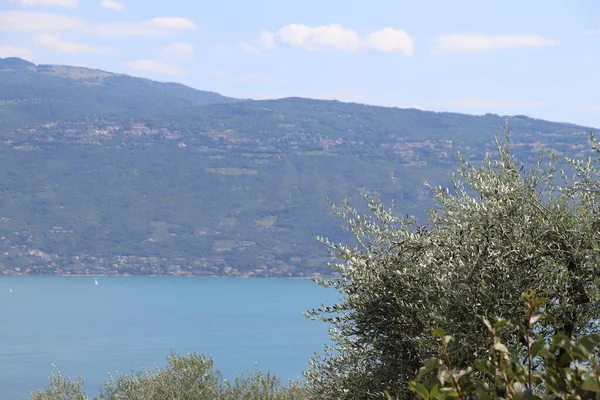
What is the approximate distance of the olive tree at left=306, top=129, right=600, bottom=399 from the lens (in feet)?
25.5

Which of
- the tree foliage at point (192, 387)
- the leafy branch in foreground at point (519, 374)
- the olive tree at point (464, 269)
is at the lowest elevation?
the tree foliage at point (192, 387)

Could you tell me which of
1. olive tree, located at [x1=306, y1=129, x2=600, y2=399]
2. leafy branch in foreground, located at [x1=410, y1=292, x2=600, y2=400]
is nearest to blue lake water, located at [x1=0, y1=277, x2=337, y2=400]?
olive tree, located at [x1=306, y1=129, x2=600, y2=399]

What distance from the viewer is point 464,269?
7.88 meters

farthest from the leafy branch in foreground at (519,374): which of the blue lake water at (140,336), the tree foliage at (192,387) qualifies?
the blue lake water at (140,336)

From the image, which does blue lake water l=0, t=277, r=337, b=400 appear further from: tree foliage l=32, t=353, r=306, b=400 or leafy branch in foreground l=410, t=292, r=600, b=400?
leafy branch in foreground l=410, t=292, r=600, b=400

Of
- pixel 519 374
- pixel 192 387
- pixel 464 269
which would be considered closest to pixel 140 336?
pixel 192 387

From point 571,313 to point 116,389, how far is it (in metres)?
24.1

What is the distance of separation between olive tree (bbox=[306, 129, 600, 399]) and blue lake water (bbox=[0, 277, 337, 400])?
3532 inches

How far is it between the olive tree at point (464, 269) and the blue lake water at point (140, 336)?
8972cm

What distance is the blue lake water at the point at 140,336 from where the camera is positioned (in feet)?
360

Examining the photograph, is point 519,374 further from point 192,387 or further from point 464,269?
point 192,387

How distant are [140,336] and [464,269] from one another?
468 ft

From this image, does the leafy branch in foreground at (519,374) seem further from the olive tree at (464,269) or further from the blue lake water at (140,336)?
the blue lake water at (140,336)

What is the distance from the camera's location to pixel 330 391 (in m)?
10.3
